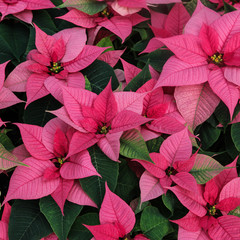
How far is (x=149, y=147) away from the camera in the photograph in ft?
2.11

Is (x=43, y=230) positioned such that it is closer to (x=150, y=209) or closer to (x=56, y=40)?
(x=150, y=209)

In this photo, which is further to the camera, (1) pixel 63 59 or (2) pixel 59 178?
(1) pixel 63 59

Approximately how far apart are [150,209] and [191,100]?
0.76ft

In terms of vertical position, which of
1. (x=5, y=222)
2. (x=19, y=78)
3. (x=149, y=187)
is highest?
(x=19, y=78)

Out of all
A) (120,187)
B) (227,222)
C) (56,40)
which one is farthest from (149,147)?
(56,40)

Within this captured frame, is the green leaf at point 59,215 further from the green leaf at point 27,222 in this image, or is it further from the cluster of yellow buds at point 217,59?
the cluster of yellow buds at point 217,59

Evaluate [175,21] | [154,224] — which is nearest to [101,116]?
[154,224]

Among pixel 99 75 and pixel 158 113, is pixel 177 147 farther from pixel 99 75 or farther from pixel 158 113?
pixel 99 75

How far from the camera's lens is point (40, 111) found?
0.67m

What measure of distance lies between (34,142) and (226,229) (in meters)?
0.39

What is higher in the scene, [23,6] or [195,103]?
[23,6]

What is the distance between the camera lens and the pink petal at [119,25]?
0.73m

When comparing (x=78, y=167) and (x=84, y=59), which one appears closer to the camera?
(x=78, y=167)

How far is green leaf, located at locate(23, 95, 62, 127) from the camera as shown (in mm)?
658
